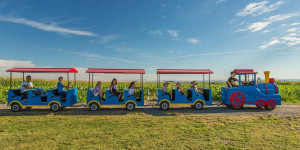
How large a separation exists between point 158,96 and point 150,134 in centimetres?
465

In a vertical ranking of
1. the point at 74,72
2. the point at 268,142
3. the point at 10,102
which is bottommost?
the point at 268,142

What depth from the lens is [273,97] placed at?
10.6 meters

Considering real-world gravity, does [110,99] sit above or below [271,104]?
above

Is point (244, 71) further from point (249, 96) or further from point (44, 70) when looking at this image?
point (44, 70)

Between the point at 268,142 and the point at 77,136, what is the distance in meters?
5.74

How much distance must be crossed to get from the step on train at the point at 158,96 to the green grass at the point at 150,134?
220cm

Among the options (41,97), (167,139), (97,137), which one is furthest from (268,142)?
(41,97)

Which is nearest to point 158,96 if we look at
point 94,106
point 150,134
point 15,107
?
point 94,106

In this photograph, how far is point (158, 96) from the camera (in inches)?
404

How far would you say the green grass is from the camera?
4.91 m

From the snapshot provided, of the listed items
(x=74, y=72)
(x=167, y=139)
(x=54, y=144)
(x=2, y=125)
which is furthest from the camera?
(x=74, y=72)

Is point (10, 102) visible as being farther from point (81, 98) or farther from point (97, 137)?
point (97, 137)

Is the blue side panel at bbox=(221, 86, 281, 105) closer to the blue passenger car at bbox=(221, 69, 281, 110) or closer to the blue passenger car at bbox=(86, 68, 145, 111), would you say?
the blue passenger car at bbox=(221, 69, 281, 110)

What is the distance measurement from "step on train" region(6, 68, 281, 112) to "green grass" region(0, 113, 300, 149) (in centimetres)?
220
